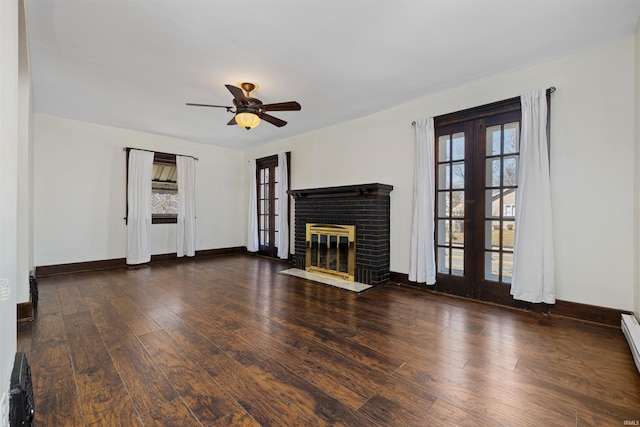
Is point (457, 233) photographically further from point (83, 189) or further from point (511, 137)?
point (83, 189)

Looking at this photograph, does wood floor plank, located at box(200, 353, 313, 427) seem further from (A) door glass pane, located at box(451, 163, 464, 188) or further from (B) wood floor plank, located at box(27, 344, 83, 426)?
(A) door glass pane, located at box(451, 163, 464, 188)

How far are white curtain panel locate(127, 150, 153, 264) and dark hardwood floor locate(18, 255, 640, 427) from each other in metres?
2.10

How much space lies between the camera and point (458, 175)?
3.67m

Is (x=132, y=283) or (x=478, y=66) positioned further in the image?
(x=132, y=283)

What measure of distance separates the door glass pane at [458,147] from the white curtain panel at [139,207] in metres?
5.61

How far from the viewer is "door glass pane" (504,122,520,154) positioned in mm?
3221

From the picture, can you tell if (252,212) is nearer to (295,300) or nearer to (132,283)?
(132,283)

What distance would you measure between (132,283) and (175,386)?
3115 mm

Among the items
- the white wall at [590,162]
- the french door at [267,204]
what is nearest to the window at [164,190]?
the french door at [267,204]

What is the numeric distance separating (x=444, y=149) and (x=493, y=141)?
590mm

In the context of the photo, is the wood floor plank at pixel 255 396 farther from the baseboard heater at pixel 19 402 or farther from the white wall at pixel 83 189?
the white wall at pixel 83 189

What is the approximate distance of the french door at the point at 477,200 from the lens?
327 cm

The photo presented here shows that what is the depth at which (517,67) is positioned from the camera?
3.12 meters

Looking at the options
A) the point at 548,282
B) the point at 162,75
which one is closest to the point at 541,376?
the point at 548,282
